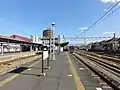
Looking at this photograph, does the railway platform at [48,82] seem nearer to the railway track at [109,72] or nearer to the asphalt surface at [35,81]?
the asphalt surface at [35,81]

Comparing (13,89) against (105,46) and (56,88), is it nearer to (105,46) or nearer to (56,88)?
(56,88)

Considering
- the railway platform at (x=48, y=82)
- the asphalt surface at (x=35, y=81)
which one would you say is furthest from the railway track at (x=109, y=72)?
the asphalt surface at (x=35, y=81)

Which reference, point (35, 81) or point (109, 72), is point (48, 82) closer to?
point (35, 81)

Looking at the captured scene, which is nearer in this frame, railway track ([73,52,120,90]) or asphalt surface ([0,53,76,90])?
asphalt surface ([0,53,76,90])

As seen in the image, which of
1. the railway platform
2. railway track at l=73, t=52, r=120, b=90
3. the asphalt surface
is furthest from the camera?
railway track at l=73, t=52, r=120, b=90

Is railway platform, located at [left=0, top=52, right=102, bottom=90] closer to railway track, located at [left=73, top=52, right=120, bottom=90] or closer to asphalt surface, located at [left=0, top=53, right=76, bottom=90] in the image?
asphalt surface, located at [left=0, top=53, right=76, bottom=90]

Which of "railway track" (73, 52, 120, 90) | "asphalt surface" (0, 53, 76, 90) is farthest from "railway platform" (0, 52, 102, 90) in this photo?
"railway track" (73, 52, 120, 90)

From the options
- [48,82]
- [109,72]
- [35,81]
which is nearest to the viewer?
[48,82]

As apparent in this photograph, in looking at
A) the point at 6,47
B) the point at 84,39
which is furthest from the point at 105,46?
the point at 6,47

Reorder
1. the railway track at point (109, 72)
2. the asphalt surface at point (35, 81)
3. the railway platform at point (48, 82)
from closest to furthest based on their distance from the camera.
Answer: the asphalt surface at point (35, 81), the railway platform at point (48, 82), the railway track at point (109, 72)

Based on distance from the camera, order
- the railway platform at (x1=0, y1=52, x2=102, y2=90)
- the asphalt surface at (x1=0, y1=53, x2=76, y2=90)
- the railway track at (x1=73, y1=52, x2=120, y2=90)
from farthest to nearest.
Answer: the railway track at (x1=73, y1=52, x2=120, y2=90)
the railway platform at (x1=0, y1=52, x2=102, y2=90)
the asphalt surface at (x1=0, y1=53, x2=76, y2=90)

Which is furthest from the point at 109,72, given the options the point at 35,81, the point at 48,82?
the point at 35,81

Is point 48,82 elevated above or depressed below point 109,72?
above

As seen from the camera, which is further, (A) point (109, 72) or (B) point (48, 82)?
(A) point (109, 72)
